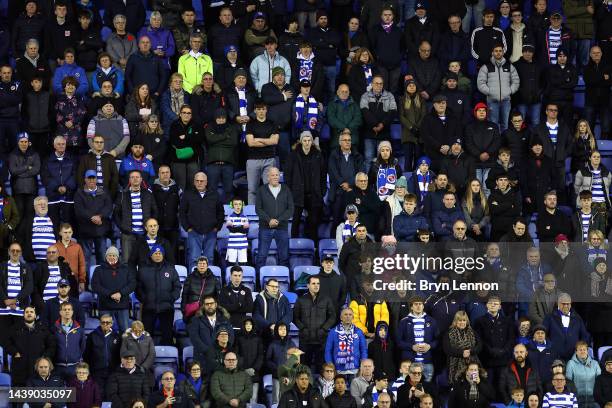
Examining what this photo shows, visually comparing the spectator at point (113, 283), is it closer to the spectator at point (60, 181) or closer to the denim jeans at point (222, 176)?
the spectator at point (60, 181)

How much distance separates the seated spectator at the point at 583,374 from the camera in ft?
77.0

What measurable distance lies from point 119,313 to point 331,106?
4369 mm

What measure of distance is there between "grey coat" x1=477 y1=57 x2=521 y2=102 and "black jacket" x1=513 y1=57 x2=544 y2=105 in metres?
0.21

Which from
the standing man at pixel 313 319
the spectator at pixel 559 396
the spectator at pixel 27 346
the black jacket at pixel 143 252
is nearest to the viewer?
the spectator at pixel 27 346

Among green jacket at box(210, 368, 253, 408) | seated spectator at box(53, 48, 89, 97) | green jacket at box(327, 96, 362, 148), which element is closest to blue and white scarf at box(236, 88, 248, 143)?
green jacket at box(327, 96, 362, 148)

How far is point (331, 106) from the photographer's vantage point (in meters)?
26.2

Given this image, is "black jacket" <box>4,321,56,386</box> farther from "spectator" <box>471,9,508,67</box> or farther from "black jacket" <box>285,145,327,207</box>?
"spectator" <box>471,9,508,67</box>

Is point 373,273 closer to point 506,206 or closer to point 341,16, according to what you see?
point 506,206

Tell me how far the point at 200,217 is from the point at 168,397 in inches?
116

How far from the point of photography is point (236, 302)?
23500mm

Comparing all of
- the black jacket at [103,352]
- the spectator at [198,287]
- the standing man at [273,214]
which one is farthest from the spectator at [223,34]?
the black jacket at [103,352]

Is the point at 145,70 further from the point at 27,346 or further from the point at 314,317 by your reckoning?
the point at 27,346

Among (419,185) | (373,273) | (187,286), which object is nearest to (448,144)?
(419,185)

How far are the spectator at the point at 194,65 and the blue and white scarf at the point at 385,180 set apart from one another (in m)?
2.83
